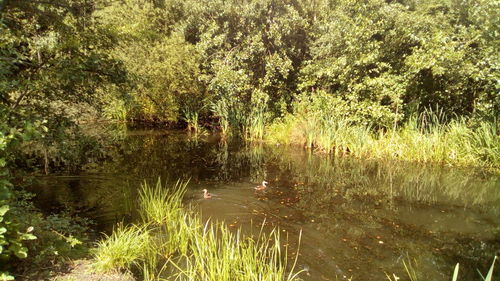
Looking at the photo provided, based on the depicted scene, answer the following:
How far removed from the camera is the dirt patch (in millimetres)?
3348

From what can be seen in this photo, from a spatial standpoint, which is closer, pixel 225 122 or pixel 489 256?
pixel 489 256

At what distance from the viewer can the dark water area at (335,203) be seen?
16.2 feet

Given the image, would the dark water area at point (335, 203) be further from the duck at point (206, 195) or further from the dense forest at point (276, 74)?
the dense forest at point (276, 74)

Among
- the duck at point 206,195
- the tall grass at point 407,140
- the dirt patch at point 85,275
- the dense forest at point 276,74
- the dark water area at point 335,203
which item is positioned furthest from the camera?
the tall grass at point 407,140

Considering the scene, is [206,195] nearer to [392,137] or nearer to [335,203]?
[335,203]

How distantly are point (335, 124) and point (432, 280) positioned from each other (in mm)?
8145

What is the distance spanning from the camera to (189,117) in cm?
1683

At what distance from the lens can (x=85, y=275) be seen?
11.3 feet

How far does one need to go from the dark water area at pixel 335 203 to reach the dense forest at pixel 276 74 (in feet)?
3.33

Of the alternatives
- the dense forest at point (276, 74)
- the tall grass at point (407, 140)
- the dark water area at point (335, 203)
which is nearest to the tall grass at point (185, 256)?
the dark water area at point (335, 203)

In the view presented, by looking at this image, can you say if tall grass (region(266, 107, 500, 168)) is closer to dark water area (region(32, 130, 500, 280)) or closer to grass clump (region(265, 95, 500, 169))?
grass clump (region(265, 95, 500, 169))

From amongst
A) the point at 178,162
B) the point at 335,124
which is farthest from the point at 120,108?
the point at 335,124

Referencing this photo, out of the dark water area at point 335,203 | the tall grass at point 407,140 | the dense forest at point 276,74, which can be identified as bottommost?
the dark water area at point 335,203

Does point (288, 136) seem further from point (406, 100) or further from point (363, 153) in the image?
point (406, 100)
